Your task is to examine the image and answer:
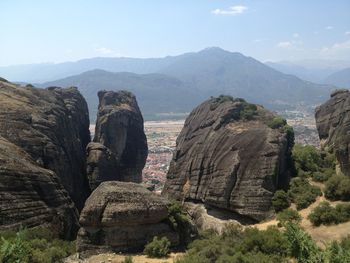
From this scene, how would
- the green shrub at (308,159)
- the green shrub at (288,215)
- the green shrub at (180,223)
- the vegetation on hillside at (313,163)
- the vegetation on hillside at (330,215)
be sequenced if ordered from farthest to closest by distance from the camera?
the green shrub at (308,159) → the vegetation on hillside at (313,163) → the green shrub at (288,215) → the vegetation on hillside at (330,215) → the green shrub at (180,223)

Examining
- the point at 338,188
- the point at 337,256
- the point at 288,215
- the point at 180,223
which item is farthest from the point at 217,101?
the point at 337,256

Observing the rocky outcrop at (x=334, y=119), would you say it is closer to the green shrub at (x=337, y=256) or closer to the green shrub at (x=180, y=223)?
the green shrub at (x=180, y=223)

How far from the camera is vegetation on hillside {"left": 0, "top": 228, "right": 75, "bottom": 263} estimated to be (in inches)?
882

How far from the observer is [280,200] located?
128 feet

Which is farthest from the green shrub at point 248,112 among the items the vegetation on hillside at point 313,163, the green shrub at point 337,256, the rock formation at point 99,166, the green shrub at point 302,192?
the green shrub at point 337,256

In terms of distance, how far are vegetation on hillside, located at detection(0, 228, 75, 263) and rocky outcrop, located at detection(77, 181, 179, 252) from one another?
1.60 meters

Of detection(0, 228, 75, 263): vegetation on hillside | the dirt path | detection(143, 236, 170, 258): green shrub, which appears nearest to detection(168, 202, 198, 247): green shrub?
detection(143, 236, 170, 258): green shrub

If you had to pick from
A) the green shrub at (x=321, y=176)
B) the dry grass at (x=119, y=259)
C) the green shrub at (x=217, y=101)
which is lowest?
the dry grass at (x=119, y=259)

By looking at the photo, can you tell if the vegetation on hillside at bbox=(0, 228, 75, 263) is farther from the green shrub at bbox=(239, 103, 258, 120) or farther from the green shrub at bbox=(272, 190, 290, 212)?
the green shrub at bbox=(239, 103, 258, 120)

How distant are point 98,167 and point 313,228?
90.8ft

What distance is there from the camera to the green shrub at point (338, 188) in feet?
119

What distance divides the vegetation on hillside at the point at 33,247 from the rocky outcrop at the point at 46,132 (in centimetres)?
1169

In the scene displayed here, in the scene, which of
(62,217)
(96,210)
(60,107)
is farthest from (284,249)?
(60,107)

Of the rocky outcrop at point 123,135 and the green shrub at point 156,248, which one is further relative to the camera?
the rocky outcrop at point 123,135
